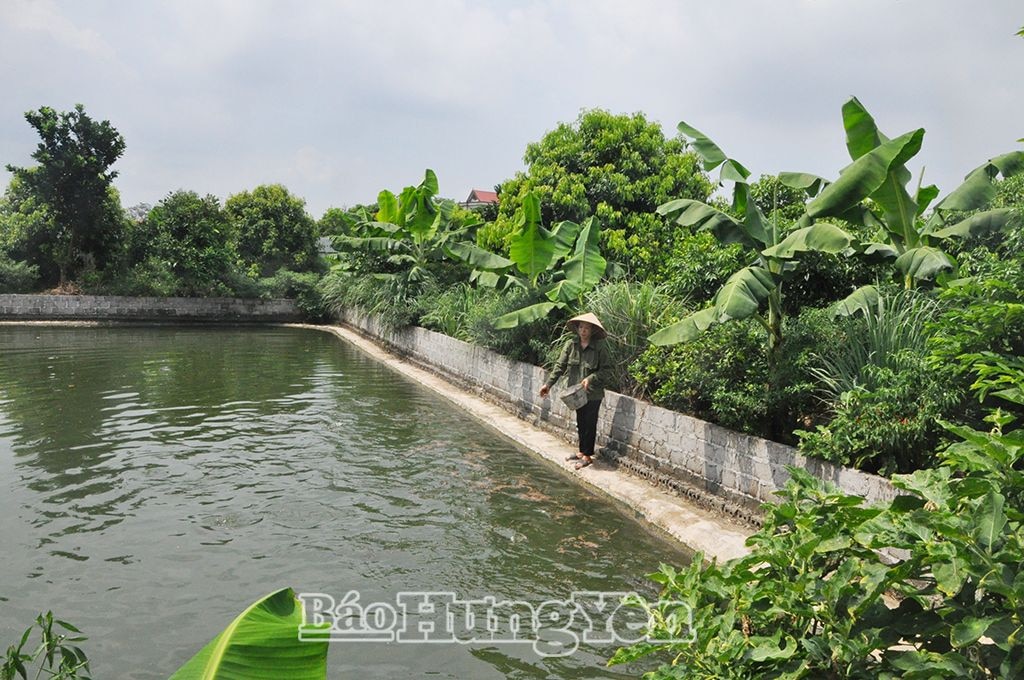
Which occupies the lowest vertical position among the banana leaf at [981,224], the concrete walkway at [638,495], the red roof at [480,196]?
the concrete walkway at [638,495]

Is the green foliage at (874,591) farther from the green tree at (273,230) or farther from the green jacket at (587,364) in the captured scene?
the green tree at (273,230)

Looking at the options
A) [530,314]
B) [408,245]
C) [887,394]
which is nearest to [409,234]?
[408,245]

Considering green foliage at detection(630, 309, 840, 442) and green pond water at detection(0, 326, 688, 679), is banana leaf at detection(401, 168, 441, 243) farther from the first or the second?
green foliage at detection(630, 309, 840, 442)

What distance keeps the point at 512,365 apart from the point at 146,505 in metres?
6.41

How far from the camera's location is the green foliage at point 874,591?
204 cm

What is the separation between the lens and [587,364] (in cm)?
866

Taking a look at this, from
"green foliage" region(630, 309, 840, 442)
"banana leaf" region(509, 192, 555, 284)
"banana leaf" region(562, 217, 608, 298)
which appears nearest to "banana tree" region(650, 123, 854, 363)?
"green foliage" region(630, 309, 840, 442)

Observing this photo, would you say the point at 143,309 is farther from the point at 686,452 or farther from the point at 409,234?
the point at 686,452

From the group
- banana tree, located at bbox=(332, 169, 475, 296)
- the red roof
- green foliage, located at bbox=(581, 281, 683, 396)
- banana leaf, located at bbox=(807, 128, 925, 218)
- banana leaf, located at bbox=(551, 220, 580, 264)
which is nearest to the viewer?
banana leaf, located at bbox=(807, 128, 925, 218)

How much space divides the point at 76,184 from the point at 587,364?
90.7 ft

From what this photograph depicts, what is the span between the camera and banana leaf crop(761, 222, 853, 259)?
5.90 meters

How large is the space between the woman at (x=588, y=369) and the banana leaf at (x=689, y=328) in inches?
74.1

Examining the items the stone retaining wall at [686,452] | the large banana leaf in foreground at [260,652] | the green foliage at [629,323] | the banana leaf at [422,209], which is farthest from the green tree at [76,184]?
the large banana leaf in foreground at [260,652]

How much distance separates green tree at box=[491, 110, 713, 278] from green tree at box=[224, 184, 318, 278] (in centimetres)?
2189
